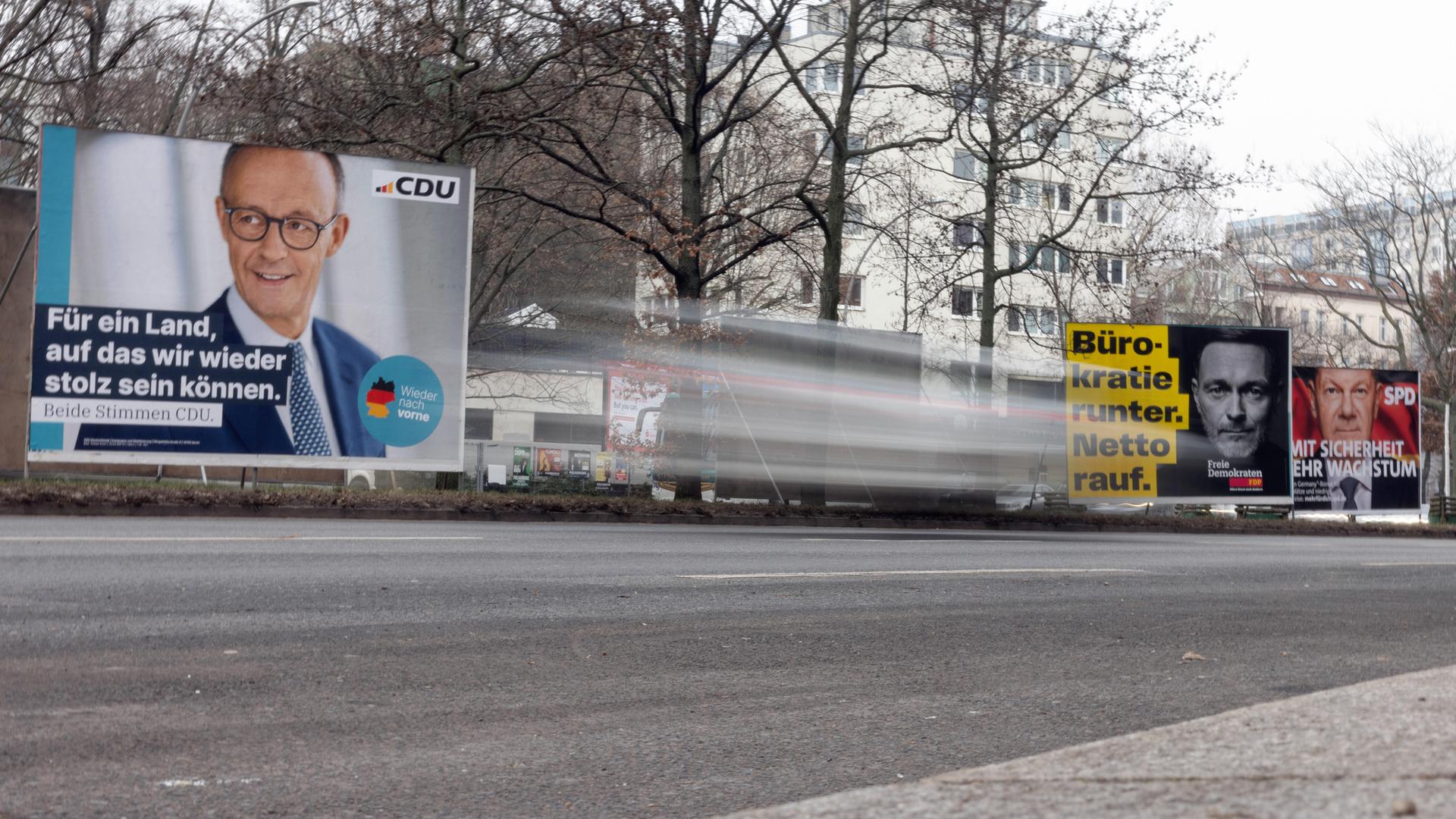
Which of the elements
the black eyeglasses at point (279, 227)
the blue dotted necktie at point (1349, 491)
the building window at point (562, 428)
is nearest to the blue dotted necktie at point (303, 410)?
the black eyeglasses at point (279, 227)

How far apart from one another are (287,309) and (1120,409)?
1573 cm

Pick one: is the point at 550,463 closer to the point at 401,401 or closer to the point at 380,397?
the point at 401,401

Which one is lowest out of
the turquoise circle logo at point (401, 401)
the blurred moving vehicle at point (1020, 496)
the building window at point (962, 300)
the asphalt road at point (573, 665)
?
the asphalt road at point (573, 665)

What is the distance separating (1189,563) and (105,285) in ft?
44.4

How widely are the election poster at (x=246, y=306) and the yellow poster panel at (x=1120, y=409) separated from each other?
481 inches

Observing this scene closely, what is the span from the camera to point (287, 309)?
18.6 meters

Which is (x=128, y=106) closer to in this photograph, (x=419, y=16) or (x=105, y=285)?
(x=419, y=16)

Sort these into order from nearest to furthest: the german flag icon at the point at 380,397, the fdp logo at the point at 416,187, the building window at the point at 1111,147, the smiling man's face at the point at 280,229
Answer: the smiling man's face at the point at 280,229
the german flag icon at the point at 380,397
the fdp logo at the point at 416,187
the building window at the point at 1111,147

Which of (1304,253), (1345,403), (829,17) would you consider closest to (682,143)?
(829,17)

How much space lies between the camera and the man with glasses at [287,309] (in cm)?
1830

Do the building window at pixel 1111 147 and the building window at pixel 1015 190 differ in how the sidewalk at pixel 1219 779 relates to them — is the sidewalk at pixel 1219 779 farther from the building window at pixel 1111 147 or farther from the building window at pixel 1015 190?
the building window at pixel 1015 190

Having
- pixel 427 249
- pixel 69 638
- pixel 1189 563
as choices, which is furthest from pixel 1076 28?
pixel 69 638

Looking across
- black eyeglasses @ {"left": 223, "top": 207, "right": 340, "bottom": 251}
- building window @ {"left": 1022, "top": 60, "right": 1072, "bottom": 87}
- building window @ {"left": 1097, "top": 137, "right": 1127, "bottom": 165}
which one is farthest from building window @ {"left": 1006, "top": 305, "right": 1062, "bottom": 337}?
black eyeglasses @ {"left": 223, "top": 207, "right": 340, "bottom": 251}

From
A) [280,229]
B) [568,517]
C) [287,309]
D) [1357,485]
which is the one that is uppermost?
[280,229]
